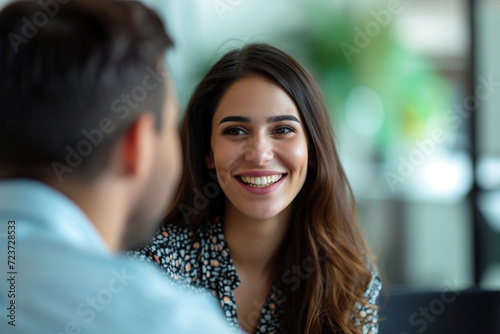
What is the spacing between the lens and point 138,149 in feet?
2.40

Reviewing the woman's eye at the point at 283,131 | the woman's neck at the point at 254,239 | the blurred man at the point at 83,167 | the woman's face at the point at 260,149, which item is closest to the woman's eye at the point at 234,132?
the woman's face at the point at 260,149

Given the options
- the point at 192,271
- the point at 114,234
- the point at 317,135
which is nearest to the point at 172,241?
the point at 192,271

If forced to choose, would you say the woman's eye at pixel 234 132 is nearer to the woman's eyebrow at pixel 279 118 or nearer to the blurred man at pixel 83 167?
the woman's eyebrow at pixel 279 118

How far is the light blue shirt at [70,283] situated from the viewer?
0.62 m

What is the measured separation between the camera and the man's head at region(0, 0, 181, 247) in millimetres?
696

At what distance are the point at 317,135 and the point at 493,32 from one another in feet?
9.50

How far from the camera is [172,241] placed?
1758 millimetres

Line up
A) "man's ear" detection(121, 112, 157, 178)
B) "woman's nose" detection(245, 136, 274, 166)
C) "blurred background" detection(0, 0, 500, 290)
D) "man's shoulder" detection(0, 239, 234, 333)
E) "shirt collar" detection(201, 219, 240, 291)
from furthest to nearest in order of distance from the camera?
"blurred background" detection(0, 0, 500, 290) → "shirt collar" detection(201, 219, 240, 291) → "woman's nose" detection(245, 136, 274, 166) → "man's ear" detection(121, 112, 157, 178) → "man's shoulder" detection(0, 239, 234, 333)

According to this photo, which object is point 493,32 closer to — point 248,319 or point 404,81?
point 404,81

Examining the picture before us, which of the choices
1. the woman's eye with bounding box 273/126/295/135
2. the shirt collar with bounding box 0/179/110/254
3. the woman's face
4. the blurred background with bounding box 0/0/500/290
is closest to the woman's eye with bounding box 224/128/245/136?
the woman's face

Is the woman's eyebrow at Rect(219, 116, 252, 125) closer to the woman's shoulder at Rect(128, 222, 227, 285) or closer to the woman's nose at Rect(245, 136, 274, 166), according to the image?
the woman's nose at Rect(245, 136, 274, 166)

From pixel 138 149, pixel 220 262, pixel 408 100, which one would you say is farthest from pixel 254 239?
pixel 408 100

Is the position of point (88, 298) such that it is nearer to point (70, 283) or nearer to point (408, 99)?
point (70, 283)

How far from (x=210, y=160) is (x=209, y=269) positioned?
0.34 metres
